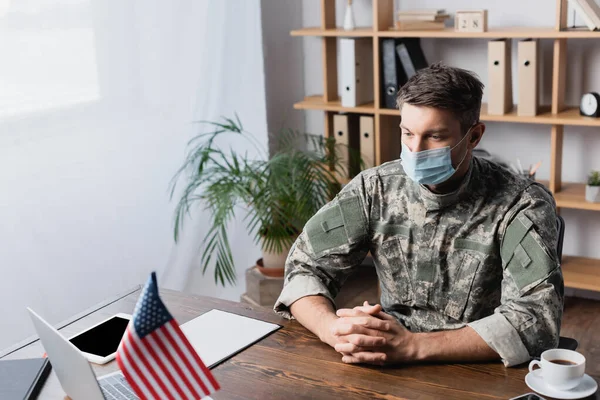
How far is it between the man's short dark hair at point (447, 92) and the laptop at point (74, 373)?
36.4 inches

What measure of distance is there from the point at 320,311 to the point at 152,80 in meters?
1.88

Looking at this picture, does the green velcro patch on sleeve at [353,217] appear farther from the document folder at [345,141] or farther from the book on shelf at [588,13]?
the document folder at [345,141]

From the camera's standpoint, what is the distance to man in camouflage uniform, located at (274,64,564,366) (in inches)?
62.1

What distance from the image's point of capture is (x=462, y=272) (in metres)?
1.85

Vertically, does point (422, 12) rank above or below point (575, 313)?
above

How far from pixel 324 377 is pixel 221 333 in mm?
321

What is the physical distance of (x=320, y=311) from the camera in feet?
5.70

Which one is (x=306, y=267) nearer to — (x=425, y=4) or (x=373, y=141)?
(x=373, y=141)

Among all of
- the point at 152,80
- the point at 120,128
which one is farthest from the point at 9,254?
the point at 152,80

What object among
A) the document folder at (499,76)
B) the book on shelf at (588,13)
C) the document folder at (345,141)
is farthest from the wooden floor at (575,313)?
the book on shelf at (588,13)

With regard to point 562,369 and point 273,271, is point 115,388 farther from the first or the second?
point 273,271

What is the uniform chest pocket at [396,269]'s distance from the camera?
192 centimetres

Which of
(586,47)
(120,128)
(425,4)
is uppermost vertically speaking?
(425,4)

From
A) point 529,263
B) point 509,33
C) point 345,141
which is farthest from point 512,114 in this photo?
point 529,263
